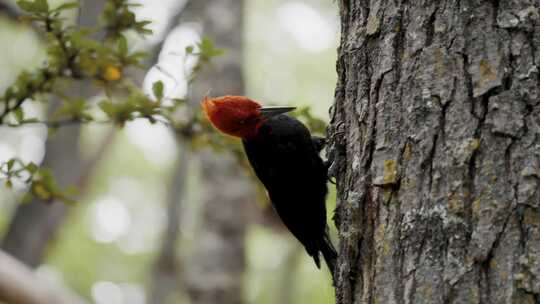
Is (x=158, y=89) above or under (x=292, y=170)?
above

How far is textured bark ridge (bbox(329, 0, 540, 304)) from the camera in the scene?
5.26ft

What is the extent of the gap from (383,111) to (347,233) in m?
0.37

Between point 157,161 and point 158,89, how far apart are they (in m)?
13.0

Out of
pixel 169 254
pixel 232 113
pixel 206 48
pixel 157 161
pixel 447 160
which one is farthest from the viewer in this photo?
pixel 157 161

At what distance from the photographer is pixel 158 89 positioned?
274cm

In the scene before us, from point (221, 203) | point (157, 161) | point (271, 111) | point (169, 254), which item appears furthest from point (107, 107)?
point (157, 161)

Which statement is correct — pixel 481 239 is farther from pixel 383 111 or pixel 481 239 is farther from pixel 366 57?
pixel 366 57

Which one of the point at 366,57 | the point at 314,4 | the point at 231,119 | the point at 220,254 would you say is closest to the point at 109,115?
the point at 231,119

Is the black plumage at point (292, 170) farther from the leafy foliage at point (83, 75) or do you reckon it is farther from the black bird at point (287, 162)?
the leafy foliage at point (83, 75)

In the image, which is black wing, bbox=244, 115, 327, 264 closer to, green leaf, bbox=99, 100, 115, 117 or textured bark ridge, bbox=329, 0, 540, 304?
green leaf, bbox=99, 100, 115, 117

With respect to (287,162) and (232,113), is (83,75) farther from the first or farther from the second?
(287,162)

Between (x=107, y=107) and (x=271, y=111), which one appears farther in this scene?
(x=271, y=111)

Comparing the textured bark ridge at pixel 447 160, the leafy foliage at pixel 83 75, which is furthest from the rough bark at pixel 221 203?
the textured bark ridge at pixel 447 160

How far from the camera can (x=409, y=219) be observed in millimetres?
1741
